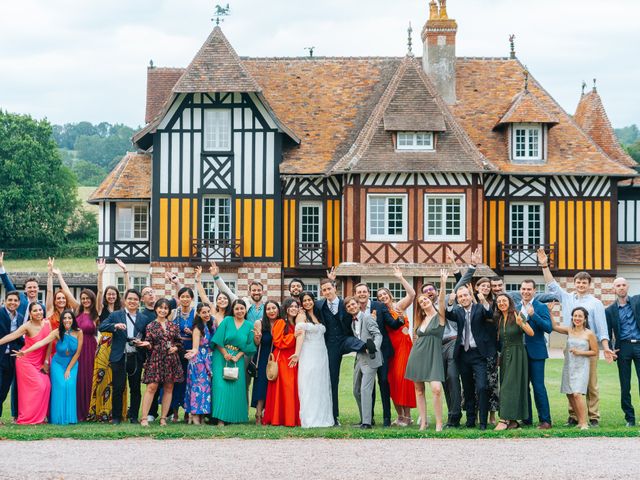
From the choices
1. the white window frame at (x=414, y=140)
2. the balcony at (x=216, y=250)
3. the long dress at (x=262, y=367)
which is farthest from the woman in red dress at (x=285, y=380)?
the balcony at (x=216, y=250)

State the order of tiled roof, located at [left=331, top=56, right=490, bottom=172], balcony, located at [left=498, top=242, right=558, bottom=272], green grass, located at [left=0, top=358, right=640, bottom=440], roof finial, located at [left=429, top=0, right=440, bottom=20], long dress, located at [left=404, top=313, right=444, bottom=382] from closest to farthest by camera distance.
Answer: green grass, located at [left=0, top=358, right=640, bottom=440] → long dress, located at [left=404, top=313, right=444, bottom=382] → tiled roof, located at [left=331, top=56, right=490, bottom=172] → balcony, located at [left=498, top=242, right=558, bottom=272] → roof finial, located at [left=429, top=0, right=440, bottom=20]

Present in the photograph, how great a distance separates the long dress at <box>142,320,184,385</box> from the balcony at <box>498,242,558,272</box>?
679 inches

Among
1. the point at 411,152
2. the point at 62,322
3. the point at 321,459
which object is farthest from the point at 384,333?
the point at 411,152

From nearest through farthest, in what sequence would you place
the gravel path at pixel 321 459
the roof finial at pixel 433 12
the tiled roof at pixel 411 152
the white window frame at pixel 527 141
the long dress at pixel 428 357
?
1. the gravel path at pixel 321 459
2. the long dress at pixel 428 357
3. the tiled roof at pixel 411 152
4. the white window frame at pixel 527 141
5. the roof finial at pixel 433 12

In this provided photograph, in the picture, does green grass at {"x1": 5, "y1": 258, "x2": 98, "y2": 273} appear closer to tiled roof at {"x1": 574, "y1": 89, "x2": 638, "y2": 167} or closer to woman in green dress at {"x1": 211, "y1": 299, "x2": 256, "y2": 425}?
tiled roof at {"x1": 574, "y1": 89, "x2": 638, "y2": 167}

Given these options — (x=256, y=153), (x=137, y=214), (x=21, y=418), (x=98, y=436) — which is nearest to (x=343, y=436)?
(x=98, y=436)

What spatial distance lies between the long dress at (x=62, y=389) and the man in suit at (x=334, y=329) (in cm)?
347

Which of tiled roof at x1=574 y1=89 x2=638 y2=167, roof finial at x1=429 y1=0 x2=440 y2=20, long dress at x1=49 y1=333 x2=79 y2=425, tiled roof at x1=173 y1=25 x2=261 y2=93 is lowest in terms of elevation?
long dress at x1=49 y1=333 x2=79 y2=425

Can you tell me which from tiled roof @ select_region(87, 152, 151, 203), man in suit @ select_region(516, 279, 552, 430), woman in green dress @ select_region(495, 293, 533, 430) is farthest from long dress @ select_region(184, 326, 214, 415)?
tiled roof @ select_region(87, 152, 151, 203)

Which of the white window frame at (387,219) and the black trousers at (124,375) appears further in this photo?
the white window frame at (387,219)

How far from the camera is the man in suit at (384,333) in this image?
13.7 metres

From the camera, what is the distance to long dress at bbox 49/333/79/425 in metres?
13.8

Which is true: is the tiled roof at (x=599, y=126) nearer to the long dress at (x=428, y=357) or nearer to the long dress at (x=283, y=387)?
the long dress at (x=428, y=357)

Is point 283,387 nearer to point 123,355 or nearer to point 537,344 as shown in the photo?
point 123,355
